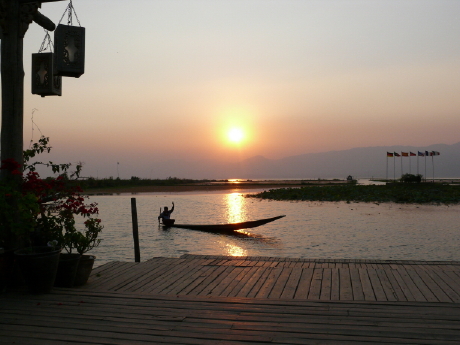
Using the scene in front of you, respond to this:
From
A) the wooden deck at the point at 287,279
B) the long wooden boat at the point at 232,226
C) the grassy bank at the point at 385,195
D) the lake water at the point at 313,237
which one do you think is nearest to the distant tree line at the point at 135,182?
the grassy bank at the point at 385,195

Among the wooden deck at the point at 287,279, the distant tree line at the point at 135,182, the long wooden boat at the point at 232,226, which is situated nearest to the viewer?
the wooden deck at the point at 287,279

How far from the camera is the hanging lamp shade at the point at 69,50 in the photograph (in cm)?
551

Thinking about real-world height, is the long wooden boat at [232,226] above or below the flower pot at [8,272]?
below

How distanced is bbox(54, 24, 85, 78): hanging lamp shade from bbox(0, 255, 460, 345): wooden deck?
2834 millimetres

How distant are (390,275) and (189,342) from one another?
3.97m

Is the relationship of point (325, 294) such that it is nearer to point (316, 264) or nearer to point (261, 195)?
point (316, 264)

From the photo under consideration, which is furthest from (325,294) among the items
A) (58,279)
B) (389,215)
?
(389,215)

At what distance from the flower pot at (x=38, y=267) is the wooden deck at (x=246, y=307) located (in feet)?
0.45

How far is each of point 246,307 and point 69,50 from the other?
395cm

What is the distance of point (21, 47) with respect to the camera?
5648 millimetres

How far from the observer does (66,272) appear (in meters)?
5.60

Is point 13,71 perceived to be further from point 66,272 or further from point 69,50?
point 66,272

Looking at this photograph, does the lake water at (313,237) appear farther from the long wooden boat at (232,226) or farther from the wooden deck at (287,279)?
the wooden deck at (287,279)

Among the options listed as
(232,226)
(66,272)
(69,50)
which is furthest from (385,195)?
(69,50)
